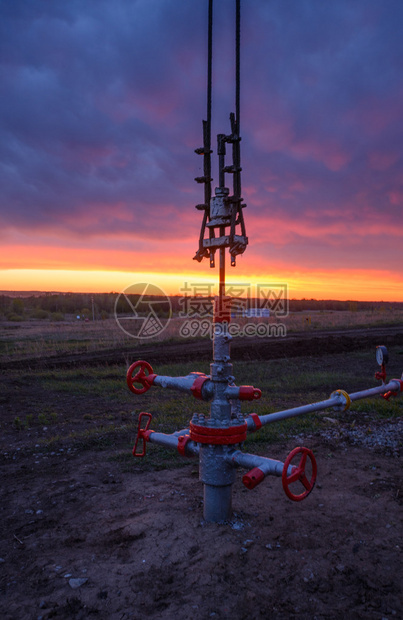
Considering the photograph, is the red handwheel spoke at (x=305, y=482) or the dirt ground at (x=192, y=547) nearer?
the dirt ground at (x=192, y=547)

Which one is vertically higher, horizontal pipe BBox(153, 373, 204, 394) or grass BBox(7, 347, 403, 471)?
horizontal pipe BBox(153, 373, 204, 394)

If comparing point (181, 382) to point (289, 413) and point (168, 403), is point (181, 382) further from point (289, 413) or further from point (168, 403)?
point (168, 403)

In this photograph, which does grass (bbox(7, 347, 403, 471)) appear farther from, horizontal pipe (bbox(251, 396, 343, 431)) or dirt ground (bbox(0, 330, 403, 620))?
horizontal pipe (bbox(251, 396, 343, 431))

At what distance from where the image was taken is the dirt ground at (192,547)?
2531 mm

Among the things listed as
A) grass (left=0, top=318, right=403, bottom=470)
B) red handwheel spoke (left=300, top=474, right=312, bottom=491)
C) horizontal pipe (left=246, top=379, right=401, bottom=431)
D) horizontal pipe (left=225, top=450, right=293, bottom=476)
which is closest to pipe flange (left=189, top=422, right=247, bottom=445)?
horizontal pipe (left=225, top=450, right=293, bottom=476)

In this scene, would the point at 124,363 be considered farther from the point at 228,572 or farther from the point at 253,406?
the point at 228,572

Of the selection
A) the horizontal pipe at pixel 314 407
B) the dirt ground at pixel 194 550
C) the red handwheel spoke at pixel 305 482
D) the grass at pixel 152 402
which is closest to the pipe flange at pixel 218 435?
the horizontal pipe at pixel 314 407

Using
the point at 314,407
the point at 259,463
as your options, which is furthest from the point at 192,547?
the point at 314,407

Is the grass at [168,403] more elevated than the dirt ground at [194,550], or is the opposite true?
the dirt ground at [194,550]

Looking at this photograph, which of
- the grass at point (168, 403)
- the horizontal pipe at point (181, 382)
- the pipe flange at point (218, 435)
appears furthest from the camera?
the grass at point (168, 403)

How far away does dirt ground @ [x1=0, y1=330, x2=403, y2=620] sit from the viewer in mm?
2531

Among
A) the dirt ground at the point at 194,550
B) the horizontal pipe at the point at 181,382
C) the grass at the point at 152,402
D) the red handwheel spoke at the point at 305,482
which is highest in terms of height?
the horizontal pipe at the point at 181,382

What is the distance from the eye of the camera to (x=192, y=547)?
301 cm

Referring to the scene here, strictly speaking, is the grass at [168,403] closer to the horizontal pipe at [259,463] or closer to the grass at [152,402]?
the grass at [152,402]
